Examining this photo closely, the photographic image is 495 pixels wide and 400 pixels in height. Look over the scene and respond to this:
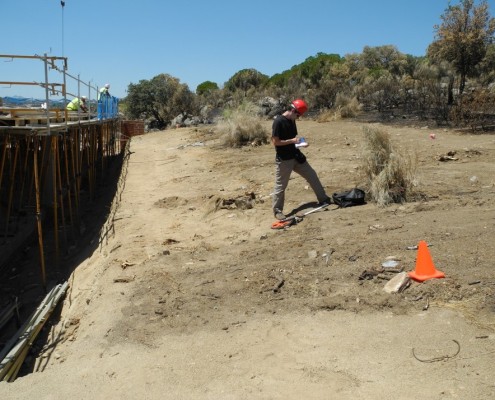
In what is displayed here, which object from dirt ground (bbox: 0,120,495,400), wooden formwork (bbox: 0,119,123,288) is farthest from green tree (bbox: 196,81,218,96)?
dirt ground (bbox: 0,120,495,400)

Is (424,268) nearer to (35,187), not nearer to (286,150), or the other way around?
(286,150)

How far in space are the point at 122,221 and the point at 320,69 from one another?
30.7 meters

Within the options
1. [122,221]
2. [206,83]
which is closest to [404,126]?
[122,221]

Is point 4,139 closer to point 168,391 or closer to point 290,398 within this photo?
point 168,391

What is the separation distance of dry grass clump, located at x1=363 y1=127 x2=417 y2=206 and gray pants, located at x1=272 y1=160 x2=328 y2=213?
2.68 ft

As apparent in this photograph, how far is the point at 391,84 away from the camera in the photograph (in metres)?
24.0

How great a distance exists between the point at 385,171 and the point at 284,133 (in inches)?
62.8

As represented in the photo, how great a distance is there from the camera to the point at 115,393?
4.15 meters

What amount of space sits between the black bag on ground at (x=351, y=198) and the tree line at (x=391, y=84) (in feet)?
27.0

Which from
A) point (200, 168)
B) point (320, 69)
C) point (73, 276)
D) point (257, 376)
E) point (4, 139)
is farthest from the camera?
point (320, 69)

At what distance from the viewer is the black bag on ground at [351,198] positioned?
25.3 ft

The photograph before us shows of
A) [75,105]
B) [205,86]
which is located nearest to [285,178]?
[75,105]

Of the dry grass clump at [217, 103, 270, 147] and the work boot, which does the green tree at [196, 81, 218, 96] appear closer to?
the dry grass clump at [217, 103, 270, 147]

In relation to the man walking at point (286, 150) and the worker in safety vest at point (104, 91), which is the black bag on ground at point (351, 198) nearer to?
the man walking at point (286, 150)
